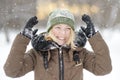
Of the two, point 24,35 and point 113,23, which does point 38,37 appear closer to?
point 24,35

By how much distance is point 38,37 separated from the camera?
4320 mm

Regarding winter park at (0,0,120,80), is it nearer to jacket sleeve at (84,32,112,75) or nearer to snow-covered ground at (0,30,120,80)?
snow-covered ground at (0,30,120,80)

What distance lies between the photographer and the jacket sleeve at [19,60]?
418 cm

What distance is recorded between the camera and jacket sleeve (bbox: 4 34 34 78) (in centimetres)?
418

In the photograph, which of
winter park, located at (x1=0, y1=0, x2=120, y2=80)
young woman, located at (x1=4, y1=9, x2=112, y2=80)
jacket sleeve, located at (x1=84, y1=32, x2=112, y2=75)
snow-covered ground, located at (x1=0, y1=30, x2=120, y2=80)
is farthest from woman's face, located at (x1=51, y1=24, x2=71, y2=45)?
winter park, located at (x1=0, y1=0, x2=120, y2=80)

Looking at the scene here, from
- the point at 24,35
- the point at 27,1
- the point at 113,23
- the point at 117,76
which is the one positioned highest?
the point at 27,1

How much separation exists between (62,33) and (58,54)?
18 cm

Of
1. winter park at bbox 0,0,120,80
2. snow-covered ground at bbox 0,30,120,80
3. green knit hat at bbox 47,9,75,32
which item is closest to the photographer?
green knit hat at bbox 47,9,75,32

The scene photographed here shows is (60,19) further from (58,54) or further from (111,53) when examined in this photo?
(111,53)

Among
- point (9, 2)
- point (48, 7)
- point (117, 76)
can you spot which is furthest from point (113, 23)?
point (117, 76)

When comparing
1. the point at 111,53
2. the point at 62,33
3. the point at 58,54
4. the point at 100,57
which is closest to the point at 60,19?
the point at 62,33

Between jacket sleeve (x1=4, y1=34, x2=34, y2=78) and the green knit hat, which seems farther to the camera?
the green knit hat

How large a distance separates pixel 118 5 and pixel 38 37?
22.1 meters

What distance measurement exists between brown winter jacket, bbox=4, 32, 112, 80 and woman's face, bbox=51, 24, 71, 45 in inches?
3.4
